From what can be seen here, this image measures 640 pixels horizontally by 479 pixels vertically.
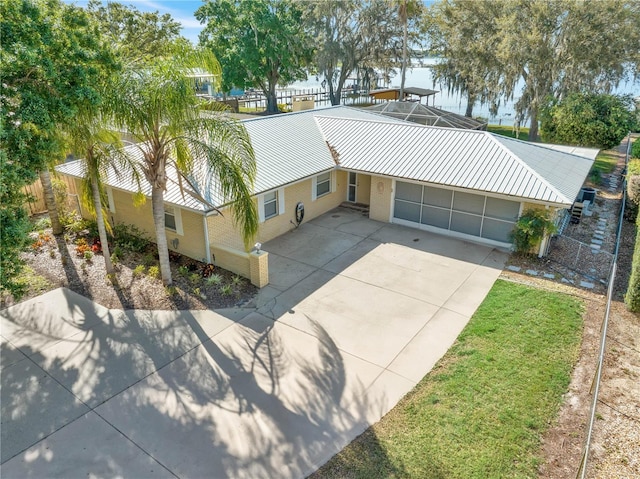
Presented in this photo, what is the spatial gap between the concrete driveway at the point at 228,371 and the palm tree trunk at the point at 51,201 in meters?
4.30

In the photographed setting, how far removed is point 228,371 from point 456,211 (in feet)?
34.4

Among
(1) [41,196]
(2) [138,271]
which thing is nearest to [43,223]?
(1) [41,196]

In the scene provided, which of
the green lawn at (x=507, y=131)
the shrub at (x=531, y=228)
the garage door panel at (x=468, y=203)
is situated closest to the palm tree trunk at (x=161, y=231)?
the garage door panel at (x=468, y=203)

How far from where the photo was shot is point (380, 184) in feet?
55.8

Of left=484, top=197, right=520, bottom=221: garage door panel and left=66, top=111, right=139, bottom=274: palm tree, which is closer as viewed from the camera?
left=66, top=111, right=139, bottom=274: palm tree

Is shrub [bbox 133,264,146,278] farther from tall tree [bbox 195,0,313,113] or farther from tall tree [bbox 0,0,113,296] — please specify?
tall tree [bbox 195,0,313,113]

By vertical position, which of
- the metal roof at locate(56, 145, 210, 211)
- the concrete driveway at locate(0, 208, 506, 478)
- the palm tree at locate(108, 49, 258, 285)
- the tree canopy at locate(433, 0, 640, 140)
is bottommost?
the concrete driveway at locate(0, 208, 506, 478)

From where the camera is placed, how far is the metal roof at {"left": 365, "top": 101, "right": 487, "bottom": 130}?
2739 centimetres

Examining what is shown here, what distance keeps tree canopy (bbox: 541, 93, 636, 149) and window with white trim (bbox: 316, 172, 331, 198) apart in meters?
16.4

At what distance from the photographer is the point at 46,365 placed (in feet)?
29.5

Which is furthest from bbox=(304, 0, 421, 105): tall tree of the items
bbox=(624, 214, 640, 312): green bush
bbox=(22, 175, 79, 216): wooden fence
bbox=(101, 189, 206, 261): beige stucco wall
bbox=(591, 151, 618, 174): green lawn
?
Answer: bbox=(624, 214, 640, 312): green bush

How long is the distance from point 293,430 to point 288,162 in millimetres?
10659

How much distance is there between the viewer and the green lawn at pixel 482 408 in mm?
6793

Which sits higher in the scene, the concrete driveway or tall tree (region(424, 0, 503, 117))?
tall tree (region(424, 0, 503, 117))
